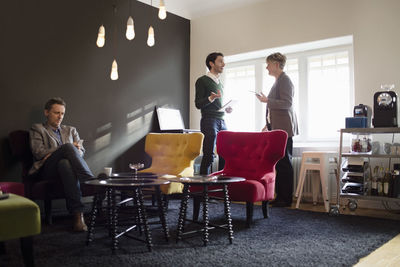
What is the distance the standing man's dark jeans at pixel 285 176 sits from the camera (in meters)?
3.99

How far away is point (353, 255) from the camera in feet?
7.34

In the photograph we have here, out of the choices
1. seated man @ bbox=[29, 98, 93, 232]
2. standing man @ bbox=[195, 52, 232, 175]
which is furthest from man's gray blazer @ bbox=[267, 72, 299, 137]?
seated man @ bbox=[29, 98, 93, 232]

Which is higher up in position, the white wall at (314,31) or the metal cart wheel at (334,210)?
the white wall at (314,31)

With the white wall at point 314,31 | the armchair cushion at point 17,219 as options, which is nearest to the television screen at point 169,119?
the white wall at point 314,31

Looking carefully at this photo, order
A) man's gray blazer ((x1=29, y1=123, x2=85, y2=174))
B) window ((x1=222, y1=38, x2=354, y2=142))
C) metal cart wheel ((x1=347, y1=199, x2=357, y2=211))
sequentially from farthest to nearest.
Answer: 1. window ((x1=222, y1=38, x2=354, y2=142))
2. metal cart wheel ((x1=347, y1=199, x2=357, y2=211))
3. man's gray blazer ((x1=29, y1=123, x2=85, y2=174))

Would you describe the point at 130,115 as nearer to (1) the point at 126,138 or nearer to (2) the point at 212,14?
(1) the point at 126,138

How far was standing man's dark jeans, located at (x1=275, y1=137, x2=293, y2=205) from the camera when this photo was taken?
13.1 ft

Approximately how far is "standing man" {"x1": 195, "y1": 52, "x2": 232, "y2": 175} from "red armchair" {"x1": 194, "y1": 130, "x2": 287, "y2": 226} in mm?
341

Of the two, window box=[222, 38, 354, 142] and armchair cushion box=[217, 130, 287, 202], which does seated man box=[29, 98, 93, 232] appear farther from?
window box=[222, 38, 354, 142]

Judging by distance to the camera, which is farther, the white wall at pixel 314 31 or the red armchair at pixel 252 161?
the white wall at pixel 314 31

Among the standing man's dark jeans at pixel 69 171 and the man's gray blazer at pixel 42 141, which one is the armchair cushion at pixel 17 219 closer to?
the standing man's dark jeans at pixel 69 171

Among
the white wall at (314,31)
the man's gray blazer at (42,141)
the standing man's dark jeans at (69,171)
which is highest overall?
the white wall at (314,31)

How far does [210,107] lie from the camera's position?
4090 mm

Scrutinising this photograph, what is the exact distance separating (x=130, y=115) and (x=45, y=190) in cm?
195
